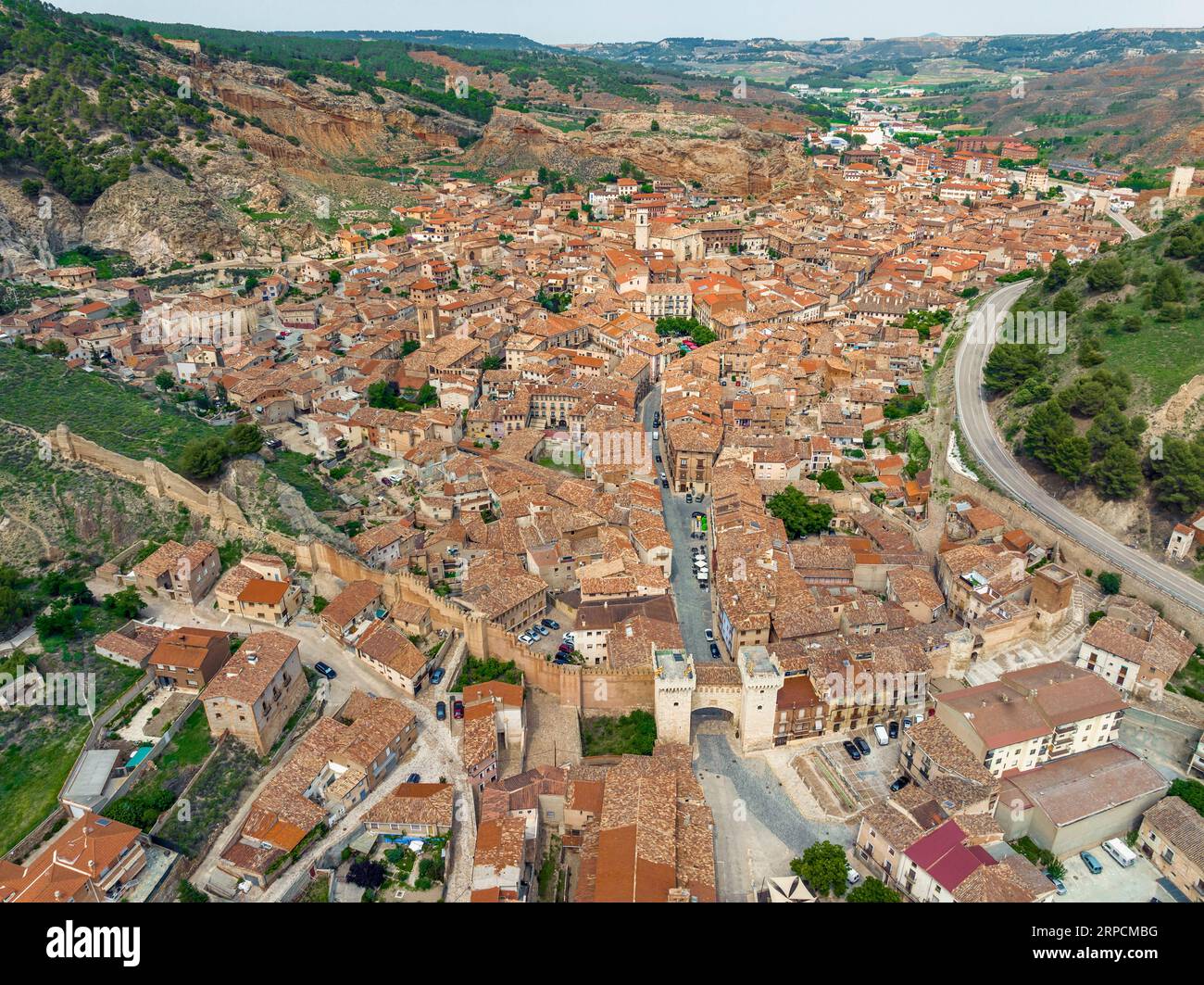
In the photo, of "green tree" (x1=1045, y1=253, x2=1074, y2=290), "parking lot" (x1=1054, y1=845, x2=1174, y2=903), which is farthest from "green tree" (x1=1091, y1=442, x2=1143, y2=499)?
"green tree" (x1=1045, y1=253, x2=1074, y2=290)

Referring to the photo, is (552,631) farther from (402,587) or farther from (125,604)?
(125,604)

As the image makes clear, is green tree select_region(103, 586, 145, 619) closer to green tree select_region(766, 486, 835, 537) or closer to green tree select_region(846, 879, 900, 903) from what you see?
green tree select_region(766, 486, 835, 537)

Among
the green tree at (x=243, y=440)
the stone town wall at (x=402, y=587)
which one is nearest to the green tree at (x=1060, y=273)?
the stone town wall at (x=402, y=587)

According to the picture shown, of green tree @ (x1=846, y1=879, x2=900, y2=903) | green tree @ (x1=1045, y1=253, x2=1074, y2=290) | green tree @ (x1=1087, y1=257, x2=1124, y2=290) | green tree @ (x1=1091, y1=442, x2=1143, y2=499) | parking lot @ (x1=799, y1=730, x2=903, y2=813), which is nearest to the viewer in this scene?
green tree @ (x1=846, y1=879, x2=900, y2=903)

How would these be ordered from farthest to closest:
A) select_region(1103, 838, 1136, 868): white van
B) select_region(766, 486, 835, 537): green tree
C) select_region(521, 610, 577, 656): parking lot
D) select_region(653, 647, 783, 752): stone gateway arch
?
select_region(766, 486, 835, 537): green tree, select_region(521, 610, 577, 656): parking lot, select_region(653, 647, 783, 752): stone gateway arch, select_region(1103, 838, 1136, 868): white van

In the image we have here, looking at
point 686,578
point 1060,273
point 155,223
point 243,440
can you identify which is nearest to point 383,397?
point 243,440

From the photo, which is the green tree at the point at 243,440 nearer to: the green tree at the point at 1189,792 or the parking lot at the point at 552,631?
the parking lot at the point at 552,631

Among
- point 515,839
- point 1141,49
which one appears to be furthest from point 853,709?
point 1141,49
